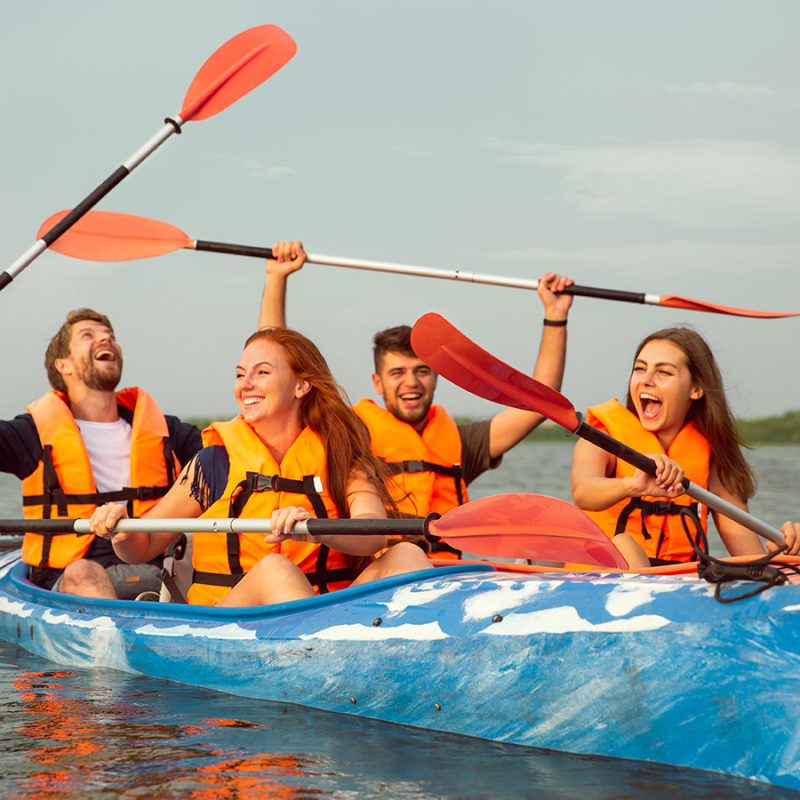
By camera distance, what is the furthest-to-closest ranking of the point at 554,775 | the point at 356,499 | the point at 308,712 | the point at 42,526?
the point at 42,526, the point at 356,499, the point at 308,712, the point at 554,775

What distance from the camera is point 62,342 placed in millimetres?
5109

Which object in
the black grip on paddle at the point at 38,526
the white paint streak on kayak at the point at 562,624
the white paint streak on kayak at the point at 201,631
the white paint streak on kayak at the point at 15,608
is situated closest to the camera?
the white paint streak on kayak at the point at 562,624

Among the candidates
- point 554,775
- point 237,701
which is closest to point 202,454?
point 237,701

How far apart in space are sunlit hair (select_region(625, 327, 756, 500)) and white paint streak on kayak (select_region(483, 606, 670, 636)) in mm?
1747

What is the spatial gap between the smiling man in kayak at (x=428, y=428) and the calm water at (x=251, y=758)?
1441 mm

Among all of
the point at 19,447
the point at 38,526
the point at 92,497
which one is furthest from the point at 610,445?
the point at 19,447

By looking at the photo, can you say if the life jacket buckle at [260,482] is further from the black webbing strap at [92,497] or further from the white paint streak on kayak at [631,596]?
the white paint streak on kayak at [631,596]

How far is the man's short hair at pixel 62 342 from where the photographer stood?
5.10m

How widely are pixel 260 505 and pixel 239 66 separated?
264 centimetres

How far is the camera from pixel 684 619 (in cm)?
289

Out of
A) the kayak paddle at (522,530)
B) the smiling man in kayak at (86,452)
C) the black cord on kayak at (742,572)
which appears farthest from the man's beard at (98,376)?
the black cord on kayak at (742,572)

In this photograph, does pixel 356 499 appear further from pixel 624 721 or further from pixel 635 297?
pixel 635 297

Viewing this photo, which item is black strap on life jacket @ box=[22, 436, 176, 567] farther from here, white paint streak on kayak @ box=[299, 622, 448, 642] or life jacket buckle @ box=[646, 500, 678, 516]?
life jacket buckle @ box=[646, 500, 678, 516]

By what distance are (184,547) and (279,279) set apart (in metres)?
1.40
